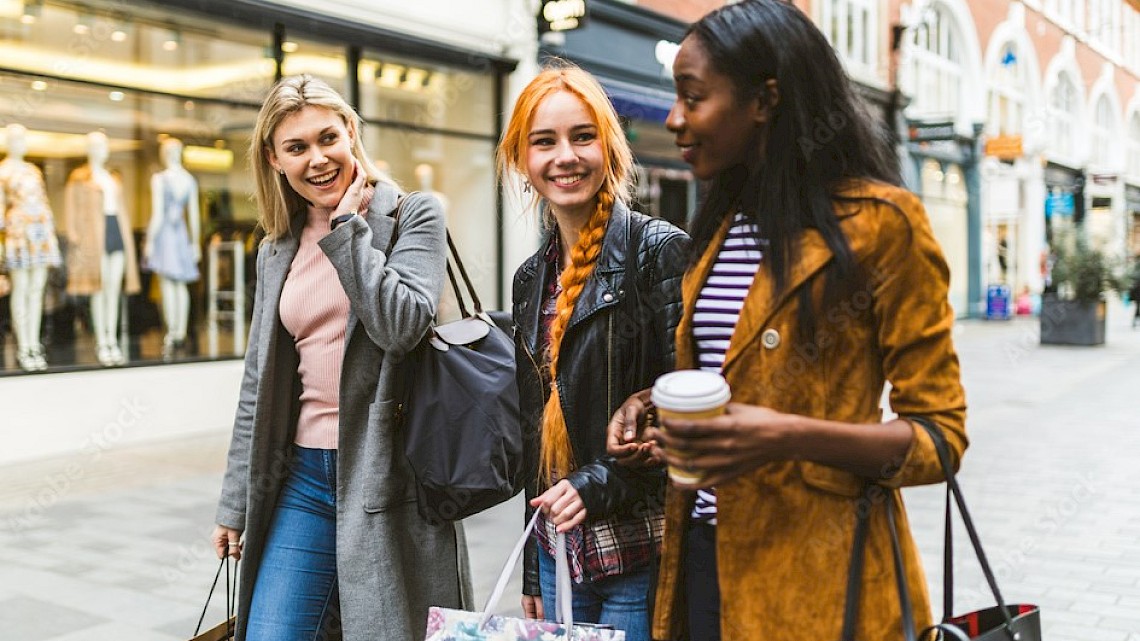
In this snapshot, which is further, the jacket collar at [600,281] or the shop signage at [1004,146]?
the shop signage at [1004,146]

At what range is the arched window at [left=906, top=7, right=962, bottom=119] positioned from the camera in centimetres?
2334

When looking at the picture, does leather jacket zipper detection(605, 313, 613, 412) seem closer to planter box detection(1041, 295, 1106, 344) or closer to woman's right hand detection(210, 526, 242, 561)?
woman's right hand detection(210, 526, 242, 561)

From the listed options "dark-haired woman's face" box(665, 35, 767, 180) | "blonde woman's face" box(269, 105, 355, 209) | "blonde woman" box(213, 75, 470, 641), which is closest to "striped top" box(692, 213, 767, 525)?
"dark-haired woman's face" box(665, 35, 767, 180)

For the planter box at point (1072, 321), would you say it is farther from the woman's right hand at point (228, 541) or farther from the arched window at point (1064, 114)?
the woman's right hand at point (228, 541)

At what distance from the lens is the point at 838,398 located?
56.4 inches

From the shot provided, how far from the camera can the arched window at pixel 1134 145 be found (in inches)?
1601

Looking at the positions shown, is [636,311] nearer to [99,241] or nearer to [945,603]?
[945,603]

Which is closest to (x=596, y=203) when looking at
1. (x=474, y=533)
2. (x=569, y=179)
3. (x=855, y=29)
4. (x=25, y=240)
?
(x=569, y=179)

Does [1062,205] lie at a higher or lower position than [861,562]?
higher

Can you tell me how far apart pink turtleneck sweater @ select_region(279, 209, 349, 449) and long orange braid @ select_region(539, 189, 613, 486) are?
55 cm

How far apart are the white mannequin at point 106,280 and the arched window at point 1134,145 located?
4041 centimetres

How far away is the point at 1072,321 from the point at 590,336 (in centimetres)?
1784

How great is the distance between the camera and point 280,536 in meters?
2.57

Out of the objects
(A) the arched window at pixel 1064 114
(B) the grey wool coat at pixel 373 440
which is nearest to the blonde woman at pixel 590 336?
(B) the grey wool coat at pixel 373 440
